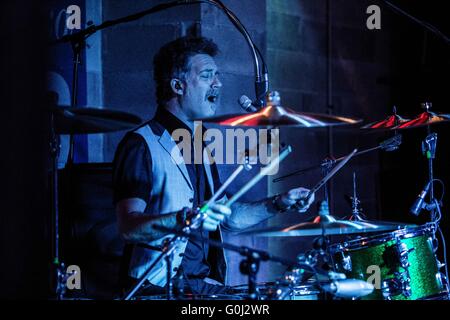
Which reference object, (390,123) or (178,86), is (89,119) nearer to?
(178,86)

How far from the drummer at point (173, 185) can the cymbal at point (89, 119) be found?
16.8 inches

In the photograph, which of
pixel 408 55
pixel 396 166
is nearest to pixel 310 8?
pixel 408 55

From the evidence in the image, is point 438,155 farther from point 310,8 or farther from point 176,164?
point 176,164

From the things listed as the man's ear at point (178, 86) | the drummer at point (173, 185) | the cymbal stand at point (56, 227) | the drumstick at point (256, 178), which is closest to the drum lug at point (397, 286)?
the drummer at point (173, 185)

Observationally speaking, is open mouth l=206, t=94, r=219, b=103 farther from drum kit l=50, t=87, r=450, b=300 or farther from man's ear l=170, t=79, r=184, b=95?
drum kit l=50, t=87, r=450, b=300

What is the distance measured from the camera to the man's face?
3.65 m

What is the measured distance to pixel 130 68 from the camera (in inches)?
162

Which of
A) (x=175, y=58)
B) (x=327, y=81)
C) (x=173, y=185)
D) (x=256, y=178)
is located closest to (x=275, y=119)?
(x=256, y=178)

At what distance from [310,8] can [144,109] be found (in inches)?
61.0

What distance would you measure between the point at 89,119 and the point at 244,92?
1.62 metres

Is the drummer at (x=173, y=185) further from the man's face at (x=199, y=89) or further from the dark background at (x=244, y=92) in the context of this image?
the dark background at (x=244, y=92)

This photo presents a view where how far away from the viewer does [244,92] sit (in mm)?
4316

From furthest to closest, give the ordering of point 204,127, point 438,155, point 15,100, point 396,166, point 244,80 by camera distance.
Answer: point 396,166 < point 438,155 < point 244,80 < point 204,127 < point 15,100

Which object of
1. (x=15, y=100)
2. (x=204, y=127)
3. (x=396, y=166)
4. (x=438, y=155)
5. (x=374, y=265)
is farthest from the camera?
(x=396, y=166)
